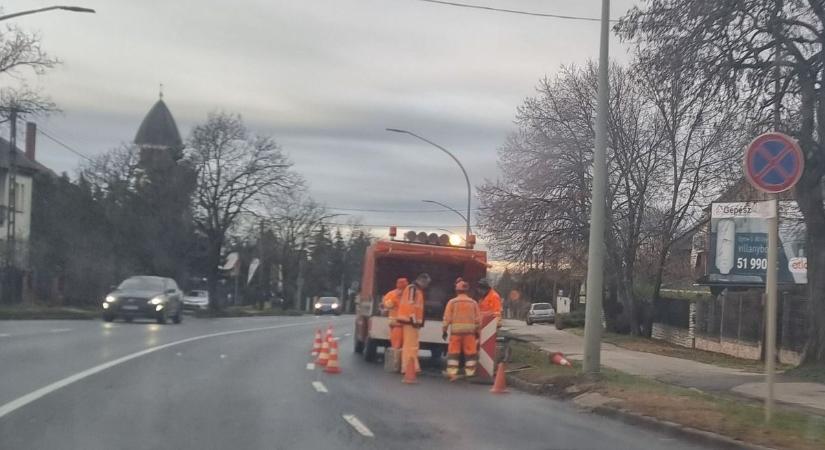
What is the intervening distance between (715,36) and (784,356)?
27.6 ft

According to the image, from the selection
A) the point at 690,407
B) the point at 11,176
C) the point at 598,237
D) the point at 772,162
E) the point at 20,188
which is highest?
the point at 20,188

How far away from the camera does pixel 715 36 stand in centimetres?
1975

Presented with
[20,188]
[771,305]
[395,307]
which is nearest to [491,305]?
[395,307]

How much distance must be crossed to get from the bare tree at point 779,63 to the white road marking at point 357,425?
35.7 ft

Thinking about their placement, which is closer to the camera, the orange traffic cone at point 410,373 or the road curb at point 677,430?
the road curb at point 677,430

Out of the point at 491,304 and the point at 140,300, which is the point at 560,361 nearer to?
the point at 491,304

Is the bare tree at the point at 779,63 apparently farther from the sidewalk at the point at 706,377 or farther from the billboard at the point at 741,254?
the billboard at the point at 741,254

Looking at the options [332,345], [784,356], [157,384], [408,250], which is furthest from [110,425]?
[784,356]

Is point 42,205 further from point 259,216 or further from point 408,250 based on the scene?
point 408,250

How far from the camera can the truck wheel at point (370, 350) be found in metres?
21.8

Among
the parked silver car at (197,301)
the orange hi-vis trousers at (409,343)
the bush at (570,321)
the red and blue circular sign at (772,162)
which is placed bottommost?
the parked silver car at (197,301)

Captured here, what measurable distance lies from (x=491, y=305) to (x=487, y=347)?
79cm

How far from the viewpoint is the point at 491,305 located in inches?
736

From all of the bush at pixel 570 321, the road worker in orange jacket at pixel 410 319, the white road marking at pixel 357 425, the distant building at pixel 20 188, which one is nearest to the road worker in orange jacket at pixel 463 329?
the road worker in orange jacket at pixel 410 319
